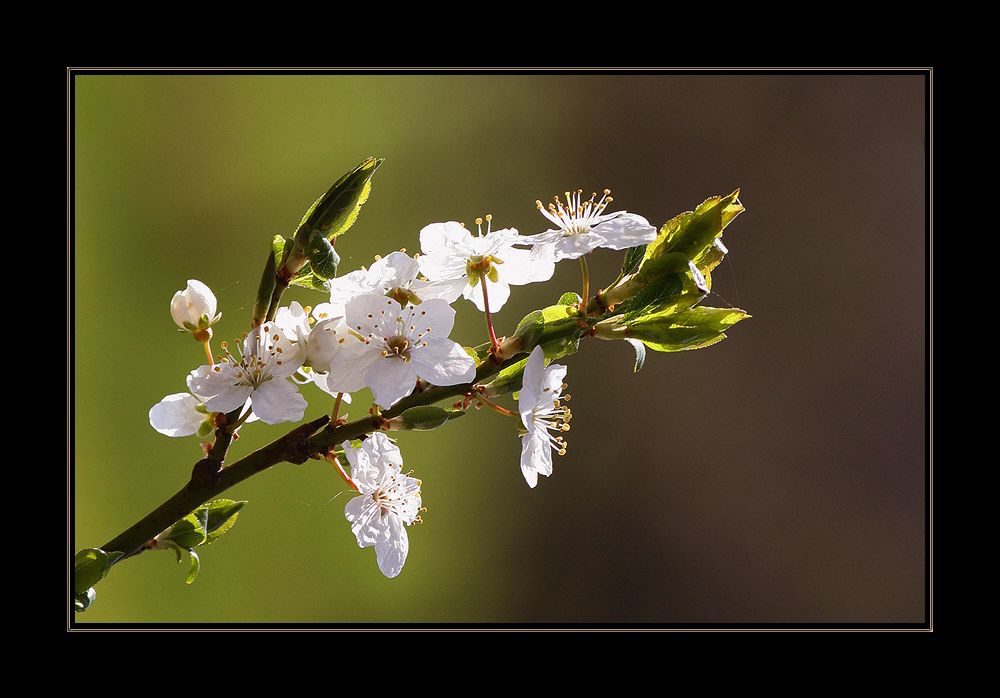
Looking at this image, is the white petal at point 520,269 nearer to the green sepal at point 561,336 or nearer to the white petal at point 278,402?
the green sepal at point 561,336

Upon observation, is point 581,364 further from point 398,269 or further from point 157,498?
point 398,269

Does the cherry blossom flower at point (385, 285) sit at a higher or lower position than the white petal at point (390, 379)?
higher

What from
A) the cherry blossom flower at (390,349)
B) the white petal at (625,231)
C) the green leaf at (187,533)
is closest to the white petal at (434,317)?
the cherry blossom flower at (390,349)

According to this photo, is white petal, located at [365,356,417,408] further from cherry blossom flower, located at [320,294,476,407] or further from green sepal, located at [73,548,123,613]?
green sepal, located at [73,548,123,613]

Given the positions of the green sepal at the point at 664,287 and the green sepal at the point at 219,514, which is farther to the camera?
the green sepal at the point at 219,514

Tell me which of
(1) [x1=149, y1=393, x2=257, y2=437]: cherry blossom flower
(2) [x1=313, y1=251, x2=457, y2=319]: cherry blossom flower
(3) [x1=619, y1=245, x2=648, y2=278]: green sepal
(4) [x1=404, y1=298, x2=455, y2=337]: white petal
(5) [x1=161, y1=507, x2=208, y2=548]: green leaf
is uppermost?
(3) [x1=619, y1=245, x2=648, y2=278]: green sepal

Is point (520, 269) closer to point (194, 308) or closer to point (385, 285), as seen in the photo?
point (385, 285)

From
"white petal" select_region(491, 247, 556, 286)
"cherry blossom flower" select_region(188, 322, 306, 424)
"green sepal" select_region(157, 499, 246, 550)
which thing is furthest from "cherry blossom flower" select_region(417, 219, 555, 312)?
"green sepal" select_region(157, 499, 246, 550)

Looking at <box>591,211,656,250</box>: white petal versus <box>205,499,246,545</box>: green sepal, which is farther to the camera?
<box>205,499,246,545</box>: green sepal
